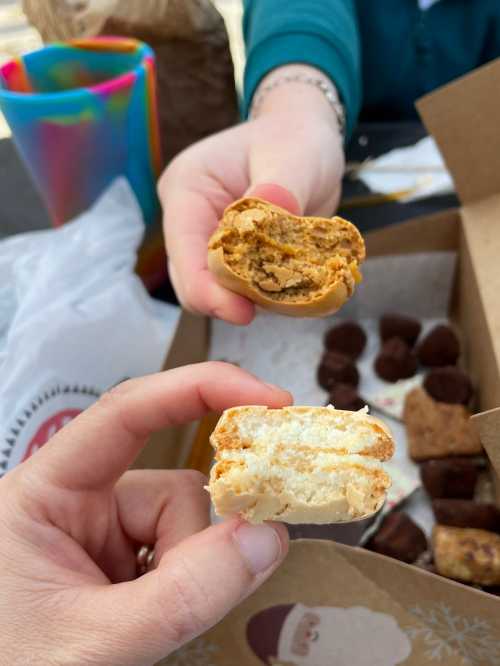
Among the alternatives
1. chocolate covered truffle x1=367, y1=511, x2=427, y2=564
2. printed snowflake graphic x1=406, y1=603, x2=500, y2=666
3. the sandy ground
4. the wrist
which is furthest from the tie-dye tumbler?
the sandy ground

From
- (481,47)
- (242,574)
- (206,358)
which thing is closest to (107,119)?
(206,358)

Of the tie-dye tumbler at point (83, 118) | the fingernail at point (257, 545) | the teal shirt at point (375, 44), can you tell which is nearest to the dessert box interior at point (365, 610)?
the fingernail at point (257, 545)

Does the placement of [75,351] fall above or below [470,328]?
above

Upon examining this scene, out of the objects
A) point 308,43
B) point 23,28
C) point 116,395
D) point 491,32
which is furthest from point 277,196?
point 23,28

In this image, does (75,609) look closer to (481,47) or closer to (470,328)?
(470,328)

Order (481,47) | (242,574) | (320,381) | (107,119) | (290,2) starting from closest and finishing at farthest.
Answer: (242,574)
(107,119)
(320,381)
(290,2)
(481,47)

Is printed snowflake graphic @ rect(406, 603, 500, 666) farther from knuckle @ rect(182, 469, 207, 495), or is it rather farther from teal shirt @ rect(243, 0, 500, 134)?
teal shirt @ rect(243, 0, 500, 134)
